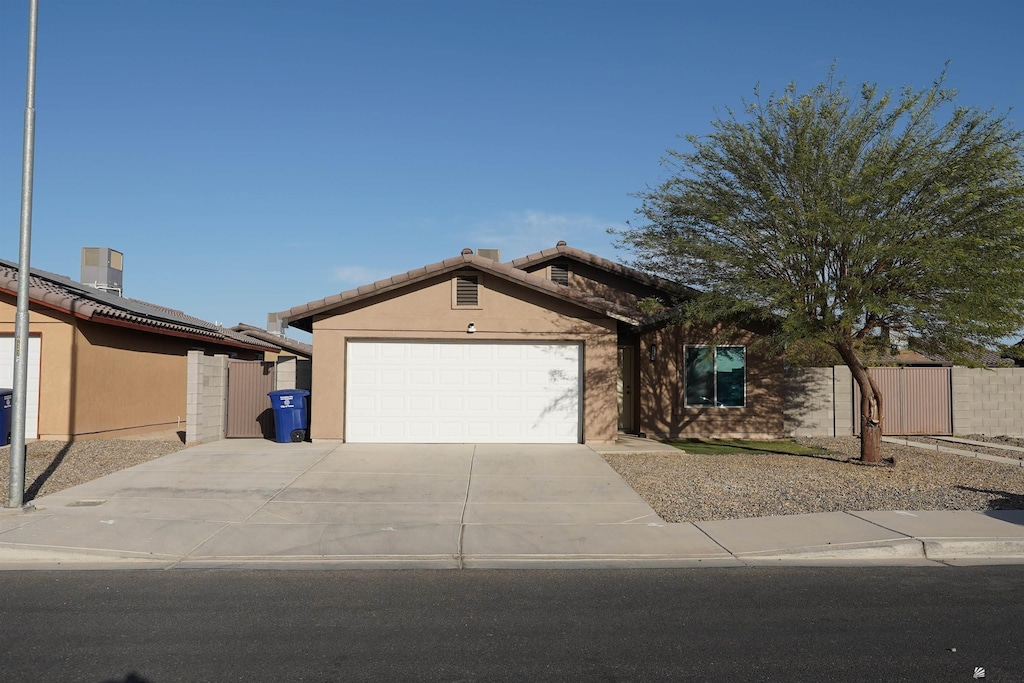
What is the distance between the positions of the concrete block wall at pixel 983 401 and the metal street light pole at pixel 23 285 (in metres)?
20.5

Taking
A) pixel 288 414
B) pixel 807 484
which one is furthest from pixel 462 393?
pixel 807 484

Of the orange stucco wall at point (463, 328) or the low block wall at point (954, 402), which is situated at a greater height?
the orange stucco wall at point (463, 328)

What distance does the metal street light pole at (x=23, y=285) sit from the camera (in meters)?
9.82

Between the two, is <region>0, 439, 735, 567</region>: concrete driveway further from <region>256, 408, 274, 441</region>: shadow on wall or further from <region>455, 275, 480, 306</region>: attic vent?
<region>455, 275, 480, 306</region>: attic vent

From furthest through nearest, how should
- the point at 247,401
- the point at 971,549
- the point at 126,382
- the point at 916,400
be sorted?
the point at 916,400, the point at 126,382, the point at 247,401, the point at 971,549

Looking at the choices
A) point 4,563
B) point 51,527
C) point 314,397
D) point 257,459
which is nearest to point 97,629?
point 4,563

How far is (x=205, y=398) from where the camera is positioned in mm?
16797

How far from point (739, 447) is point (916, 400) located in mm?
6226

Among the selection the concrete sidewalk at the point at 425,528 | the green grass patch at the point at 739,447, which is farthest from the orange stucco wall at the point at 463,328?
the concrete sidewalk at the point at 425,528

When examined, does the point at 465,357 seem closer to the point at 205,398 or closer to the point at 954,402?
the point at 205,398

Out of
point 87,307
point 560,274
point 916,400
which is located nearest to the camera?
point 87,307

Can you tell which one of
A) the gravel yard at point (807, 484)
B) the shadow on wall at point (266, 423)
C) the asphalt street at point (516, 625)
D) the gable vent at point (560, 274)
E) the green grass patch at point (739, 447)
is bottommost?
the asphalt street at point (516, 625)

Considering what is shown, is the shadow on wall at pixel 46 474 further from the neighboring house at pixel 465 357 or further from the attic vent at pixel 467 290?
the attic vent at pixel 467 290

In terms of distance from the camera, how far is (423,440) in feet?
55.3
